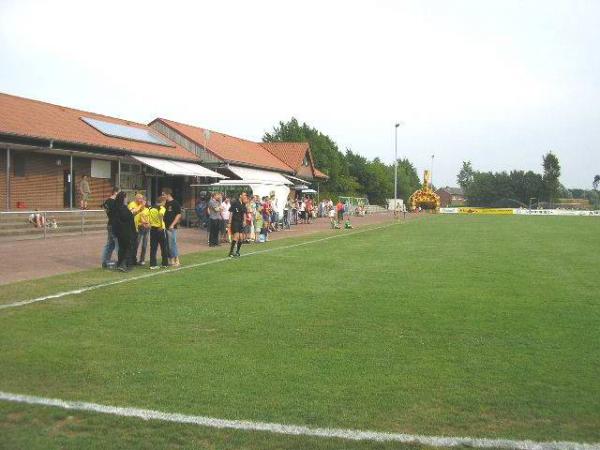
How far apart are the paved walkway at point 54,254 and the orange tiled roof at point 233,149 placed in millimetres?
15866

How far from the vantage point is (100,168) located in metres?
28.4

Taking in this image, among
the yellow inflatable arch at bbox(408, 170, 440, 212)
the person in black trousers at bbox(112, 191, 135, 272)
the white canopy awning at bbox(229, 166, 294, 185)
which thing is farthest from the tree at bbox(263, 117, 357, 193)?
the person in black trousers at bbox(112, 191, 135, 272)

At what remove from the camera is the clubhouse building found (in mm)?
24219

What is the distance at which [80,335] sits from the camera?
22.9 ft

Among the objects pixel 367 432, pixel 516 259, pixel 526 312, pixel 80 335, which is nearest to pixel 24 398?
pixel 80 335

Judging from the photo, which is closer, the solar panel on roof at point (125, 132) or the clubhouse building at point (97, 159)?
the clubhouse building at point (97, 159)

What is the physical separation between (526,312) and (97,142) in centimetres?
2287

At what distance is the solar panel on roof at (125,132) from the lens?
100.0ft

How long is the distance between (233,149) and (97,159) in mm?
15983

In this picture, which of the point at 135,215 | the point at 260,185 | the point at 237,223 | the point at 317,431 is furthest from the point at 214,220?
the point at 317,431

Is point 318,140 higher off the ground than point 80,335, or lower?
higher

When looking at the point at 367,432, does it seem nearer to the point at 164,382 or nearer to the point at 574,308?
the point at 164,382

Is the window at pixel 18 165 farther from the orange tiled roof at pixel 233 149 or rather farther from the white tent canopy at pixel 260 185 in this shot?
the orange tiled roof at pixel 233 149

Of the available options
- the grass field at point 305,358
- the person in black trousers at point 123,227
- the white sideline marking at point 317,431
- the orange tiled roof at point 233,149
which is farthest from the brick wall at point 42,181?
the white sideline marking at point 317,431
